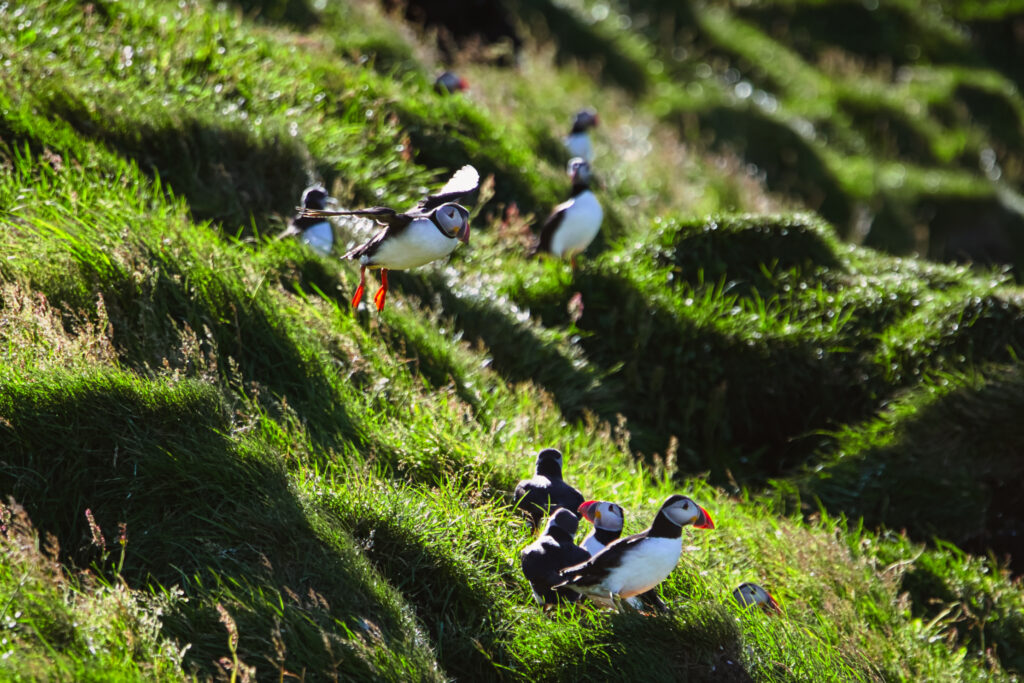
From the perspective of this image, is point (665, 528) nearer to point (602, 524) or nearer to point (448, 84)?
point (602, 524)

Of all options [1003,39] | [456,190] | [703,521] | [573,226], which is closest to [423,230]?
[456,190]

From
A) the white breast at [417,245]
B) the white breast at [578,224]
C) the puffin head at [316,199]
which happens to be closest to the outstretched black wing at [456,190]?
the white breast at [417,245]

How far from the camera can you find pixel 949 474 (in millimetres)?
6145

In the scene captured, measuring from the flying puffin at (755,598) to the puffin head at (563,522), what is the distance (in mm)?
865

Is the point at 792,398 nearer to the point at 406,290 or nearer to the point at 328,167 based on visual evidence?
the point at 406,290

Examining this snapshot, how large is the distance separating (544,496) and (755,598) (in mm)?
1020

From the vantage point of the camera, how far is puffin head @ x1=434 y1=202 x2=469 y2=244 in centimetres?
365

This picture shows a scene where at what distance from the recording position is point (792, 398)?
22.1 feet

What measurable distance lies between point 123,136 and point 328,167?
130 cm

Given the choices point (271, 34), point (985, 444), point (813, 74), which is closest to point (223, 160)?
point (271, 34)

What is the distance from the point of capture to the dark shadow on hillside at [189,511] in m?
3.57

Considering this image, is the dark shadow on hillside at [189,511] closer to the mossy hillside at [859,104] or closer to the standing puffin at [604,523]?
the standing puffin at [604,523]

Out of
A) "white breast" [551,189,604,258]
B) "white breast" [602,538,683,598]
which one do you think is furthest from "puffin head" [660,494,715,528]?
"white breast" [551,189,604,258]

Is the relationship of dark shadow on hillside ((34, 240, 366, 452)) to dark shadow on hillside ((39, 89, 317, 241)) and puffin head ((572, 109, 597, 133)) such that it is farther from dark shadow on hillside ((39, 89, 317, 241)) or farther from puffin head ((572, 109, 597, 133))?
puffin head ((572, 109, 597, 133))
